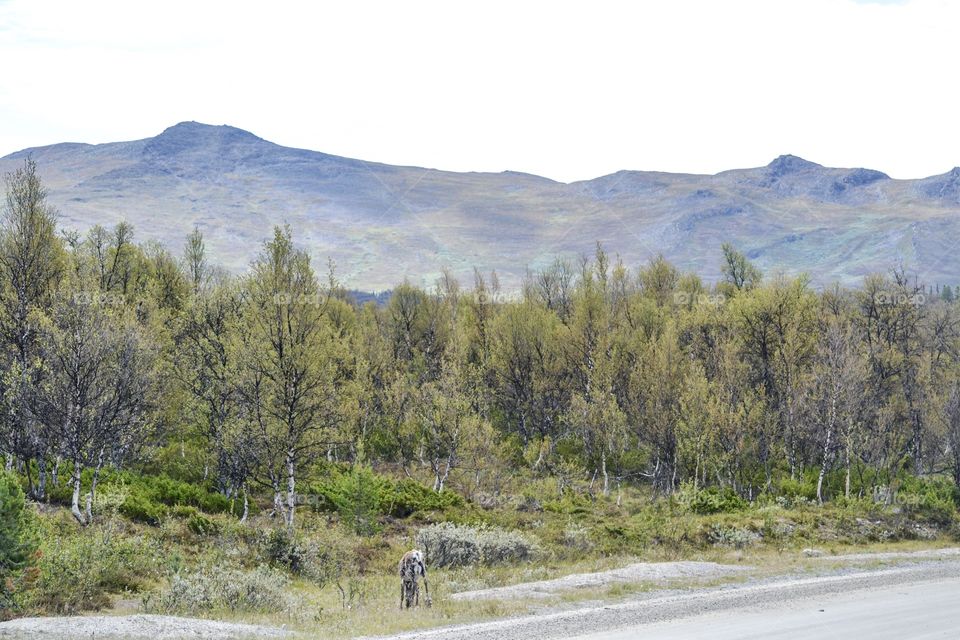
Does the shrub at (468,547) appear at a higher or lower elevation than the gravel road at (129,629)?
lower

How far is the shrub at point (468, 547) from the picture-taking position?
28.2 m

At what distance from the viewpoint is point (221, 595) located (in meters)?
19.9

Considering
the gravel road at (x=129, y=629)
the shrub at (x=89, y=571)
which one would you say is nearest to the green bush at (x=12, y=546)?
the shrub at (x=89, y=571)

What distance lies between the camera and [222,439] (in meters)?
36.0

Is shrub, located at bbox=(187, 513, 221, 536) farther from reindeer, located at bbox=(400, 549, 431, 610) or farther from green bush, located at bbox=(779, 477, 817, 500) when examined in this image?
green bush, located at bbox=(779, 477, 817, 500)

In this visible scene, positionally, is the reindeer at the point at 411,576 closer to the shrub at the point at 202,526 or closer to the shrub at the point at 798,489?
the shrub at the point at 202,526

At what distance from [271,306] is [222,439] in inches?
314

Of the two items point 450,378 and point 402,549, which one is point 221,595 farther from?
Result: point 450,378

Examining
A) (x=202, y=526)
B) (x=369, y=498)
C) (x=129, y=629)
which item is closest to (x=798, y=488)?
(x=369, y=498)

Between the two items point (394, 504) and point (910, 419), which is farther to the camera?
point (910, 419)

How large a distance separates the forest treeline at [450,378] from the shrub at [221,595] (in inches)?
407

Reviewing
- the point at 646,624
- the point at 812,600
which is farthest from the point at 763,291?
the point at 646,624

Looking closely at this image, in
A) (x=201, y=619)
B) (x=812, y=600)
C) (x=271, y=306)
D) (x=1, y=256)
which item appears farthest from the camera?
(x=1, y=256)

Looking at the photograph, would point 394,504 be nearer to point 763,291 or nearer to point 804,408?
point 804,408
